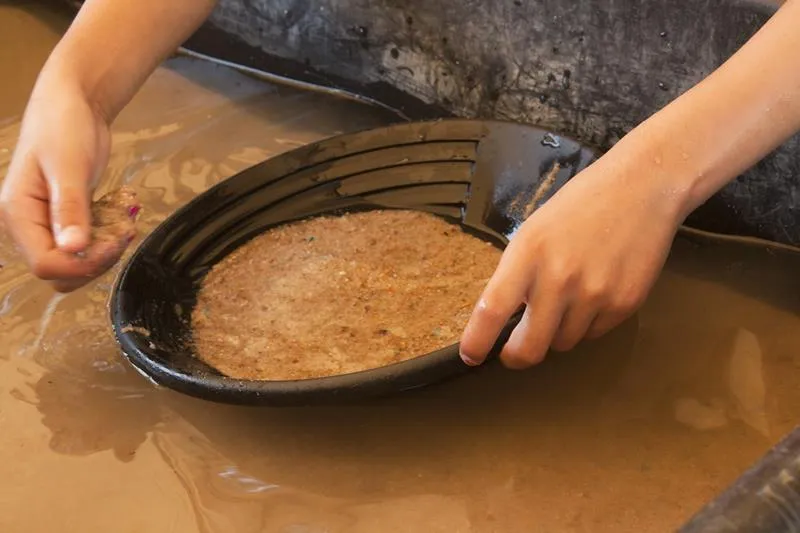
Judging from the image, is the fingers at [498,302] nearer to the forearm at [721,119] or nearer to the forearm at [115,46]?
the forearm at [721,119]

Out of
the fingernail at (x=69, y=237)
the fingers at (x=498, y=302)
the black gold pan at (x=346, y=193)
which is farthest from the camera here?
the black gold pan at (x=346, y=193)

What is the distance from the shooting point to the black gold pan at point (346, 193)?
99 cm

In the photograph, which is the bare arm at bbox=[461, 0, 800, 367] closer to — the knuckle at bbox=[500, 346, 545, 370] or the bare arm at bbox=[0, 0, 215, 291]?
the knuckle at bbox=[500, 346, 545, 370]

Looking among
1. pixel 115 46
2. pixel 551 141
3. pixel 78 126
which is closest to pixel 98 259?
pixel 78 126

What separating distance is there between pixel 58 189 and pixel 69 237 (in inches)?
2.8

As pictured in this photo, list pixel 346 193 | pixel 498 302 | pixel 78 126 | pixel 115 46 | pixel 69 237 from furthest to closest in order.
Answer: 1. pixel 346 193
2. pixel 115 46
3. pixel 78 126
4. pixel 69 237
5. pixel 498 302

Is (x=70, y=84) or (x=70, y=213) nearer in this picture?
(x=70, y=213)

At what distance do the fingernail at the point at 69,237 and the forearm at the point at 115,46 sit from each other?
0.22 metres

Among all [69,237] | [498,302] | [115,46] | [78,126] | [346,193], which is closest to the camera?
[498,302]

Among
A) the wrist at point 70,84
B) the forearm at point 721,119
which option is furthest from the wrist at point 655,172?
the wrist at point 70,84

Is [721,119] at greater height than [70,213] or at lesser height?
greater

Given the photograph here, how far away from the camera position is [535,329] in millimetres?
745

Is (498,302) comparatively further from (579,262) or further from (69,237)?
(69,237)

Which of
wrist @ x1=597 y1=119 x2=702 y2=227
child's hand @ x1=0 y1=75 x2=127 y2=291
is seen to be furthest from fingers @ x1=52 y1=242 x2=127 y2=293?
wrist @ x1=597 y1=119 x2=702 y2=227
